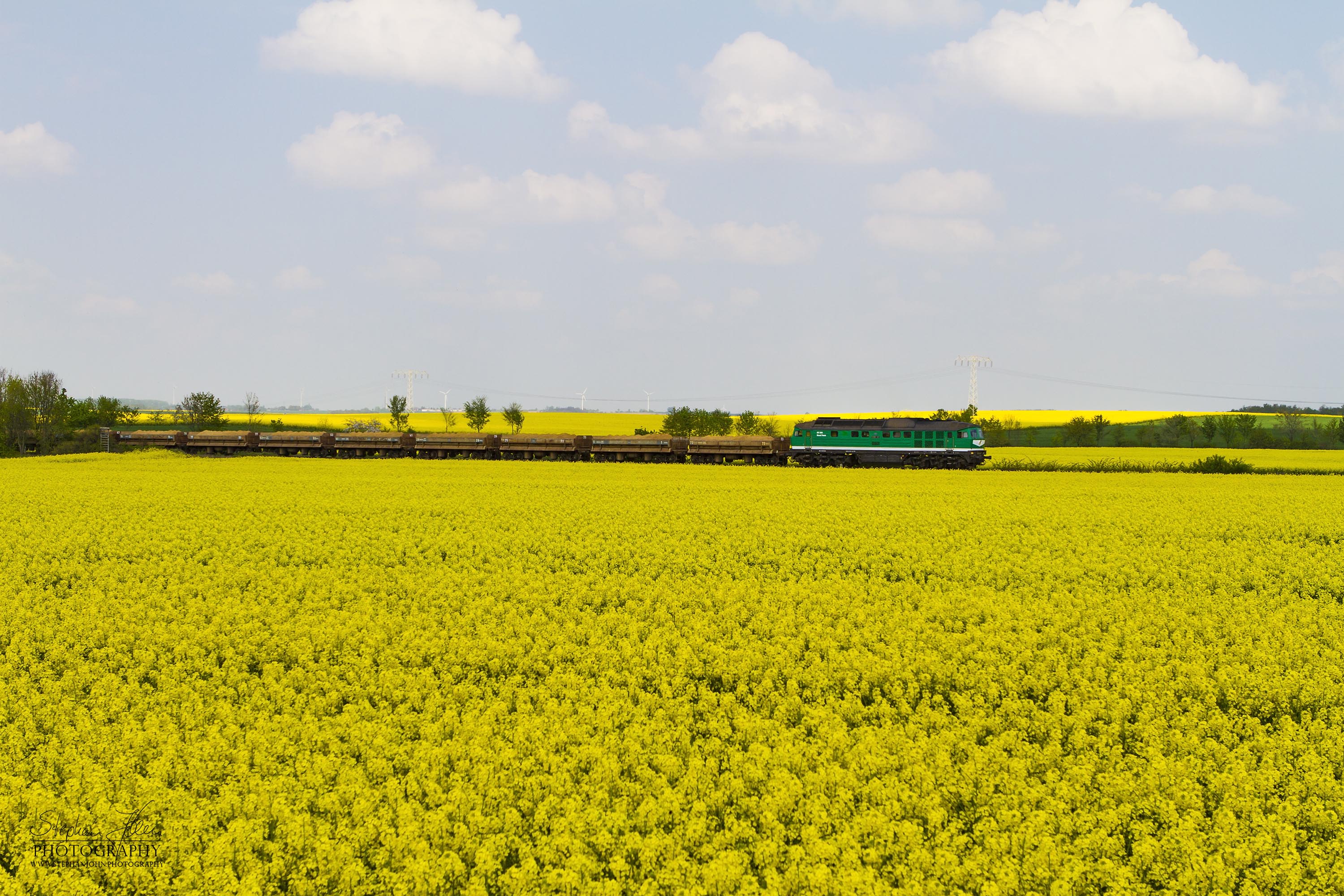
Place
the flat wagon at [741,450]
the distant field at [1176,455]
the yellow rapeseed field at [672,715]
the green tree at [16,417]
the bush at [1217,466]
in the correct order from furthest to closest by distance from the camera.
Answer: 1. the green tree at [16,417]
2. the distant field at [1176,455]
3. the flat wagon at [741,450]
4. the bush at [1217,466]
5. the yellow rapeseed field at [672,715]

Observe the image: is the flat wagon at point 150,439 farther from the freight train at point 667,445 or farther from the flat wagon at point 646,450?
the flat wagon at point 646,450

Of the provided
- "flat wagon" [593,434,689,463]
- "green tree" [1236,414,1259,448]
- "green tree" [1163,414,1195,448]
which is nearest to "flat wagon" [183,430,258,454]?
"flat wagon" [593,434,689,463]

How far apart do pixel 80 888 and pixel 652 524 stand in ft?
55.0

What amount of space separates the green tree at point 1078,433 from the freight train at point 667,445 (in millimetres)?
45827

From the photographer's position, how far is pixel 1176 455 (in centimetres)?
6950

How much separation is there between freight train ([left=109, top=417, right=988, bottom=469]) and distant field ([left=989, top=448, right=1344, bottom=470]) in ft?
19.3

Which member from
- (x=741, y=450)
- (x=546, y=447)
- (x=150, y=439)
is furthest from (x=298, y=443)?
(x=741, y=450)

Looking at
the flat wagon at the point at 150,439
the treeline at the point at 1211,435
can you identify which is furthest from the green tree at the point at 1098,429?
the flat wagon at the point at 150,439

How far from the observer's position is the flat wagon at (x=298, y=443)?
6900 centimetres

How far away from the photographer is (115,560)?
1727 centimetres

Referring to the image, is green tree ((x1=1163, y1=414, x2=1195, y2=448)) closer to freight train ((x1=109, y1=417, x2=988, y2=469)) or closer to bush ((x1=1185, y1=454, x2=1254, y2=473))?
bush ((x1=1185, y1=454, x2=1254, y2=473))

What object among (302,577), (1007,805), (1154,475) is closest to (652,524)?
(302,577)

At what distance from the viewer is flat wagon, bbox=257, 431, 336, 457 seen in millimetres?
69000

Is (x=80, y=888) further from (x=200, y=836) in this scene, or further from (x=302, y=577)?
(x=302, y=577)
